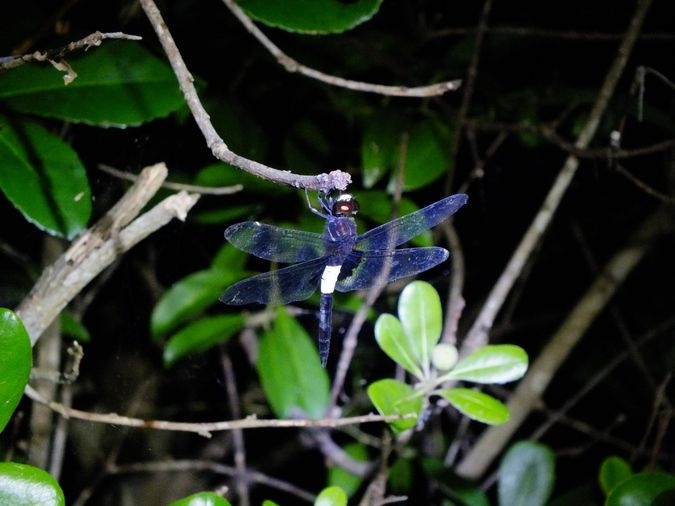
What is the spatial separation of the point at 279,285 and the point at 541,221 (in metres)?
0.69

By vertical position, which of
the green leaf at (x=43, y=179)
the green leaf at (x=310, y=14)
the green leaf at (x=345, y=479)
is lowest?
the green leaf at (x=345, y=479)

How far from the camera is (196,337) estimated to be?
1553 mm

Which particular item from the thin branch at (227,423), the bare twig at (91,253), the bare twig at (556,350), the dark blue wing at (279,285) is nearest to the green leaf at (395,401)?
the thin branch at (227,423)

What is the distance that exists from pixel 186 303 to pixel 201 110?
94 cm

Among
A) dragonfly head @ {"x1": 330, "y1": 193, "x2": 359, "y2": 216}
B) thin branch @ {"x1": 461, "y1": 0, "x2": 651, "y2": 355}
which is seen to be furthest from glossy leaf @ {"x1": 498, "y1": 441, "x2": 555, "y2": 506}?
dragonfly head @ {"x1": 330, "y1": 193, "x2": 359, "y2": 216}

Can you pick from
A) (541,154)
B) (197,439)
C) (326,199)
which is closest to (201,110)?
(326,199)

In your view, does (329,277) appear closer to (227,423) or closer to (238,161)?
(227,423)

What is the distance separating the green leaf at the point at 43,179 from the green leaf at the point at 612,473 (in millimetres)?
1102

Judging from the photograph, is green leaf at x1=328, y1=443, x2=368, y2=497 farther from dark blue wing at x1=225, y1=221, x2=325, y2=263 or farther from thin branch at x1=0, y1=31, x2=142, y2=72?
thin branch at x1=0, y1=31, x2=142, y2=72

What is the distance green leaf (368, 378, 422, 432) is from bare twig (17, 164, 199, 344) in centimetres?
41

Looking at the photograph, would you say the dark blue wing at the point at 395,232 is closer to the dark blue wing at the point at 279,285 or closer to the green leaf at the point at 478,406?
the dark blue wing at the point at 279,285

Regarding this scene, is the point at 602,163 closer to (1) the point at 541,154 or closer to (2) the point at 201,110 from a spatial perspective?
(1) the point at 541,154

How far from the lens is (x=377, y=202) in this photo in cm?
157

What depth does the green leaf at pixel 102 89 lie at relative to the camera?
3.80 ft
